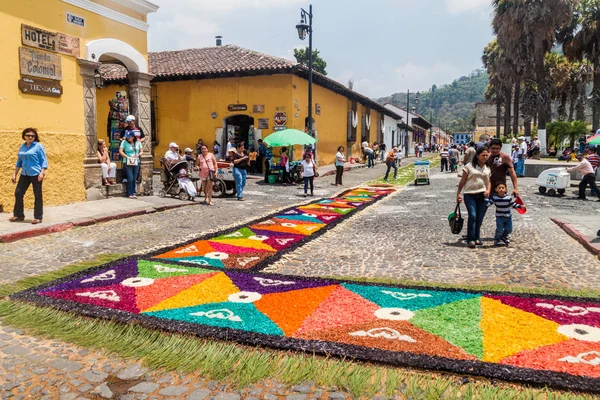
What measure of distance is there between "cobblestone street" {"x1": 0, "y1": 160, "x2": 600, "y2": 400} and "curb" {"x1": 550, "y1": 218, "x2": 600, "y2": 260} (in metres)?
0.10

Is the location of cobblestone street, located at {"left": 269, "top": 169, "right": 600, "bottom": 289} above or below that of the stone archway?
below

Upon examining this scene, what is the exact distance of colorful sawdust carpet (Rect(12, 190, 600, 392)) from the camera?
119 inches

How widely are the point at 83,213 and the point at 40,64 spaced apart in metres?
3.18

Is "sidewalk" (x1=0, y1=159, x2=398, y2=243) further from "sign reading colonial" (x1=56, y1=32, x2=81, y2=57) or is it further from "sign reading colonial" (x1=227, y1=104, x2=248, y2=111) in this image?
"sign reading colonial" (x1=227, y1=104, x2=248, y2=111)

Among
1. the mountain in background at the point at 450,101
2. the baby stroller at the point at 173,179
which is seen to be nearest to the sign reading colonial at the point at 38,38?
the baby stroller at the point at 173,179

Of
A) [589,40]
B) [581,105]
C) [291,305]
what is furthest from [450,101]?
[291,305]

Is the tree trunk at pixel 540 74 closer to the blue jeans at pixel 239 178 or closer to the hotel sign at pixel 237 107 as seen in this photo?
the hotel sign at pixel 237 107

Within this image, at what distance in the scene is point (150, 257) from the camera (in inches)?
228

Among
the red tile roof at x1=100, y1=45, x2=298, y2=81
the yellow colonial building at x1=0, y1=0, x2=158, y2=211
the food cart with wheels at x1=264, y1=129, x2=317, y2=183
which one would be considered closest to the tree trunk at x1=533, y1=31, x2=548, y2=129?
the red tile roof at x1=100, y1=45, x2=298, y2=81

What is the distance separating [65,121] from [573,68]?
35895mm

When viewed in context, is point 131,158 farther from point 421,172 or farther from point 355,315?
point 421,172

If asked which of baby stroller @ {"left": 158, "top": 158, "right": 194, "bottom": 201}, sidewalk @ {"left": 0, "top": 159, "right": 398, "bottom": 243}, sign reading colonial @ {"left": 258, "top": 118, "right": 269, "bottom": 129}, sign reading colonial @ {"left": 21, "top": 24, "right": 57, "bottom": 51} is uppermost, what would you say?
sign reading colonial @ {"left": 21, "top": 24, "right": 57, "bottom": 51}

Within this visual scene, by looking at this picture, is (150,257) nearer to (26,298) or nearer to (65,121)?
(26,298)

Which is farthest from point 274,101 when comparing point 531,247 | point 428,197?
point 531,247
